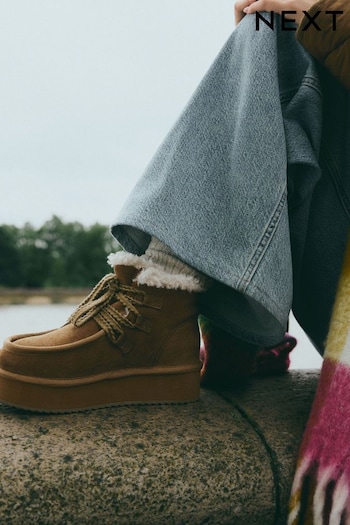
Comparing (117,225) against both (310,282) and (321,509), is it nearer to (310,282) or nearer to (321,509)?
(310,282)

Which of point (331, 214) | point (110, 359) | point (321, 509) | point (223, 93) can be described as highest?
point (223, 93)

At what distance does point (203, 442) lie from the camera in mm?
973

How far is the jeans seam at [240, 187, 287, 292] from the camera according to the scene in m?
0.96

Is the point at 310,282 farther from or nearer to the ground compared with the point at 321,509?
farther from the ground

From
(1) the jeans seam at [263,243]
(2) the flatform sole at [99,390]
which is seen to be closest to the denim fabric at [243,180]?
(1) the jeans seam at [263,243]

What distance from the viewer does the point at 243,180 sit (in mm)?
995

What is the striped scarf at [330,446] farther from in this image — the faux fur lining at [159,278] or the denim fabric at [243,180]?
the faux fur lining at [159,278]

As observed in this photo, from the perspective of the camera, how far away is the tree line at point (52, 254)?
9883 mm

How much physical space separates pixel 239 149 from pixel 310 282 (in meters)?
0.32

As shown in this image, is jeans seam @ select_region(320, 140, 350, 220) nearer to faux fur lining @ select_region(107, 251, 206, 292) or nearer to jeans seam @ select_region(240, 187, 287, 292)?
jeans seam @ select_region(240, 187, 287, 292)

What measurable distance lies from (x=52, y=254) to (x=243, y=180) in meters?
10.8

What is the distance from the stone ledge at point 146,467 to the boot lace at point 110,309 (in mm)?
143

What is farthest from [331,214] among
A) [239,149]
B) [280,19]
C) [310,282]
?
[280,19]

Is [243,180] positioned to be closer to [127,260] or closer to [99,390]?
[127,260]
